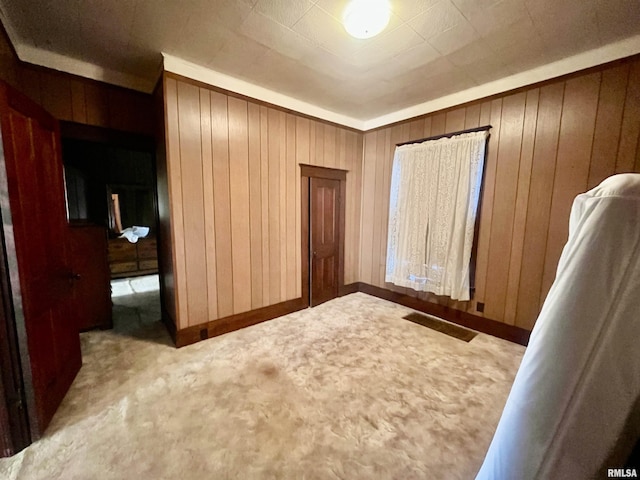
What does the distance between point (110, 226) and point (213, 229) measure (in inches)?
152

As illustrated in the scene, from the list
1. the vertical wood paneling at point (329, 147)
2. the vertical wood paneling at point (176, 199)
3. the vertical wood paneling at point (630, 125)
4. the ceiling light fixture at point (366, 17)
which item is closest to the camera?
the ceiling light fixture at point (366, 17)

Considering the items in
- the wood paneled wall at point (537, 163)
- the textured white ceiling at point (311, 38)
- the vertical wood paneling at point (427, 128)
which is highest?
the textured white ceiling at point (311, 38)

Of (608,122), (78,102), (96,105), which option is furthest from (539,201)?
(78,102)

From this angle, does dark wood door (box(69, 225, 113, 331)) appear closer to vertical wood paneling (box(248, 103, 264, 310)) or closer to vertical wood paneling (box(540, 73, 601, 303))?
vertical wood paneling (box(248, 103, 264, 310))

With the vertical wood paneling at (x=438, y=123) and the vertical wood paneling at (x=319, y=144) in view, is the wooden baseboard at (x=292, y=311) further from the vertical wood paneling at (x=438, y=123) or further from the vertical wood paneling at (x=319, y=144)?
the vertical wood paneling at (x=438, y=123)

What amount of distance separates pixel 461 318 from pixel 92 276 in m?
4.50

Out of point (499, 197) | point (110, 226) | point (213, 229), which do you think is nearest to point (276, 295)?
point (213, 229)

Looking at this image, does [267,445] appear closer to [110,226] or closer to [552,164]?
[552,164]

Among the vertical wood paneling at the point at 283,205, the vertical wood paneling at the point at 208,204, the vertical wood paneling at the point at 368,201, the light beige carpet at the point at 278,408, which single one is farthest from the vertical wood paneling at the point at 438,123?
the vertical wood paneling at the point at 208,204

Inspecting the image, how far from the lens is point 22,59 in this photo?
2318mm

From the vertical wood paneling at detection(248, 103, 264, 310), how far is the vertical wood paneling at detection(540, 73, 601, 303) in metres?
3.14

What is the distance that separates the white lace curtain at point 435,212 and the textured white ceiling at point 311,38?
2.55ft

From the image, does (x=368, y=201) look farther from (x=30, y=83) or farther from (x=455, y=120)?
(x=30, y=83)

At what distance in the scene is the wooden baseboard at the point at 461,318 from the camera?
2.82m
